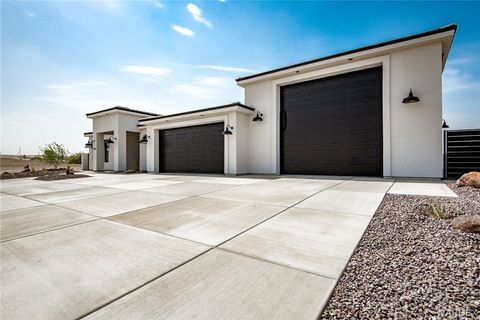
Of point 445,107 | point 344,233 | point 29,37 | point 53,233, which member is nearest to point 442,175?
point 445,107

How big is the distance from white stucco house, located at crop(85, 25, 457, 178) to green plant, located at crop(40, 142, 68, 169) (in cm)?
626

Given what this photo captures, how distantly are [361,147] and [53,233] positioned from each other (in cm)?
887

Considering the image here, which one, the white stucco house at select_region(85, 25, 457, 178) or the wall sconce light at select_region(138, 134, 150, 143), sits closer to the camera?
the white stucco house at select_region(85, 25, 457, 178)

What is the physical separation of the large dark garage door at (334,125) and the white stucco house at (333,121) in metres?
0.04

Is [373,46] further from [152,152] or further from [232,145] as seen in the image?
[152,152]

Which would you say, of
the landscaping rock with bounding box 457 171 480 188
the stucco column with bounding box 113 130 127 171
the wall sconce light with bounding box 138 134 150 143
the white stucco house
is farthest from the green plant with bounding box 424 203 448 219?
the stucco column with bounding box 113 130 127 171

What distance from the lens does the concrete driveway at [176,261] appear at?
1.20m

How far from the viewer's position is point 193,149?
1162 centimetres

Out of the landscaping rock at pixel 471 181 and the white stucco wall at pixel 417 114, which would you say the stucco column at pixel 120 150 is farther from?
the landscaping rock at pixel 471 181

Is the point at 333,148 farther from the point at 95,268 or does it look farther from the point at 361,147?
the point at 95,268

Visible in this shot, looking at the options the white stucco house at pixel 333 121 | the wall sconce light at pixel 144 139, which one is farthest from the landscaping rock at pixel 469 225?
the wall sconce light at pixel 144 139

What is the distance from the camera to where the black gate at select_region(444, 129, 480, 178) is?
6875 mm

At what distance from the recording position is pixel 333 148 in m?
8.44

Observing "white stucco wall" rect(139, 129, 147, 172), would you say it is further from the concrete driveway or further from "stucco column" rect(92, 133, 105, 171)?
the concrete driveway
